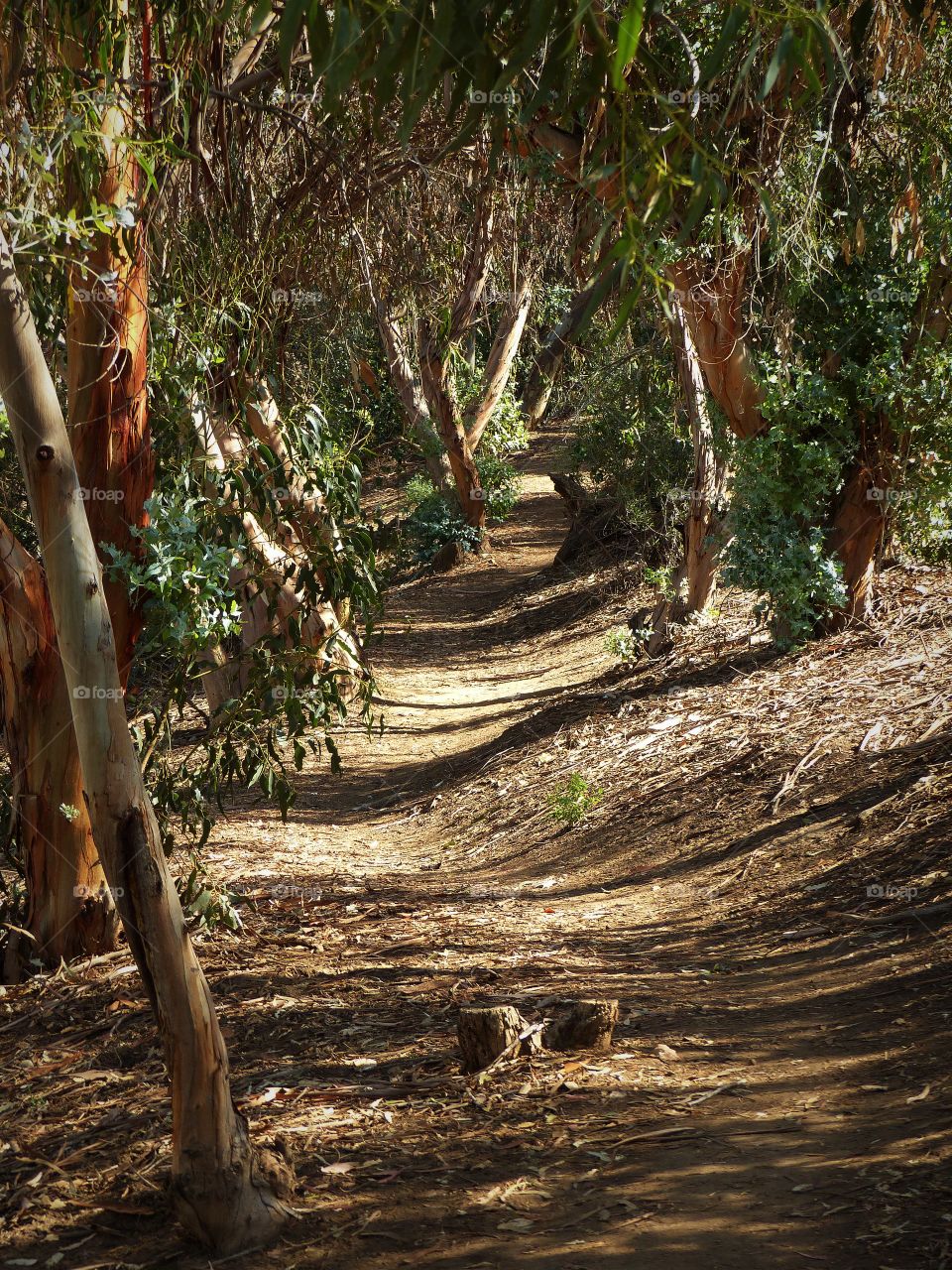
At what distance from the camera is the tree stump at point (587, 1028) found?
4.10m

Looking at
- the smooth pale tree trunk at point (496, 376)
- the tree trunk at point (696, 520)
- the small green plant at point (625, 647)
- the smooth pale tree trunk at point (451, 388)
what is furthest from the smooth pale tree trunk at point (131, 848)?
the smooth pale tree trunk at point (496, 376)

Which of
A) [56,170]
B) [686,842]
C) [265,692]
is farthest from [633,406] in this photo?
[56,170]

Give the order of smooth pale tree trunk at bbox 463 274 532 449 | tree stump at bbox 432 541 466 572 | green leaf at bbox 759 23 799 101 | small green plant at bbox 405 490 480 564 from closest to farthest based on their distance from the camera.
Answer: green leaf at bbox 759 23 799 101, smooth pale tree trunk at bbox 463 274 532 449, tree stump at bbox 432 541 466 572, small green plant at bbox 405 490 480 564

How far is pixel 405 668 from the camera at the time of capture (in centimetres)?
1517

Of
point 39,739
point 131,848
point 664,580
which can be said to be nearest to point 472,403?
point 664,580

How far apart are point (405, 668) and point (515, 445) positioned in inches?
276

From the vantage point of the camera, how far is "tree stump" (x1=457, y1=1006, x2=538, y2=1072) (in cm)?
400

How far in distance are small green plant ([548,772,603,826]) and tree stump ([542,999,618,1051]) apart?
12.8ft

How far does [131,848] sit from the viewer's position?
10.5 ft

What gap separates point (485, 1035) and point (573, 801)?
4311 millimetres

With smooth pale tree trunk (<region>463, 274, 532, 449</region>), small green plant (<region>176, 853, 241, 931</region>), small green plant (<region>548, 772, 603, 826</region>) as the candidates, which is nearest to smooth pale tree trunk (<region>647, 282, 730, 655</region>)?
small green plant (<region>548, 772, 603, 826</region>)

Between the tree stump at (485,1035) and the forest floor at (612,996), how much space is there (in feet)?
0.29

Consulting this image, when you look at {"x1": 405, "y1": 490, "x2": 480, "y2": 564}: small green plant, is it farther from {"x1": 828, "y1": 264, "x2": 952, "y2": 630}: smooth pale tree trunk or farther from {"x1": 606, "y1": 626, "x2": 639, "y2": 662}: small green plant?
{"x1": 828, "y1": 264, "x2": 952, "y2": 630}: smooth pale tree trunk

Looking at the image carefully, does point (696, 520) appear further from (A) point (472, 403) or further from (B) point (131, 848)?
(A) point (472, 403)
